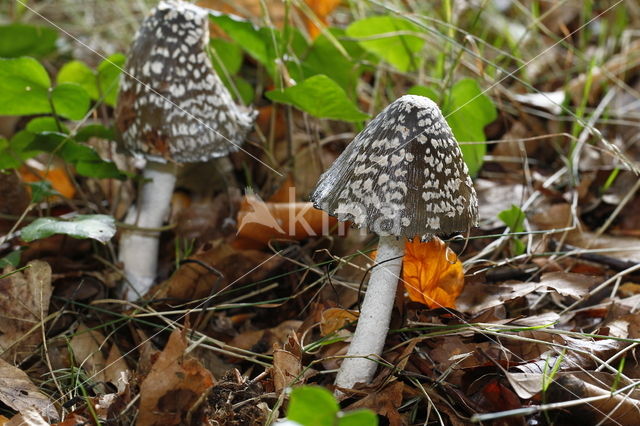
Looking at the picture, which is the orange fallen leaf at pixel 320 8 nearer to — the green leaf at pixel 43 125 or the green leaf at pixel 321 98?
the green leaf at pixel 321 98

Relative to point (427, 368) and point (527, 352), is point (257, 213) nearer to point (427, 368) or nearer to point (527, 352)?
point (427, 368)

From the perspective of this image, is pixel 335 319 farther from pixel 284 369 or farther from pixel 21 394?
pixel 21 394

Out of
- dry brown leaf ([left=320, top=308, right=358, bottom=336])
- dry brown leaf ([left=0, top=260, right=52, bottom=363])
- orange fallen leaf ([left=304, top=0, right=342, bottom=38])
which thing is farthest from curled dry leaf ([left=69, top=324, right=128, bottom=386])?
orange fallen leaf ([left=304, top=0, right=342, bottom=38])

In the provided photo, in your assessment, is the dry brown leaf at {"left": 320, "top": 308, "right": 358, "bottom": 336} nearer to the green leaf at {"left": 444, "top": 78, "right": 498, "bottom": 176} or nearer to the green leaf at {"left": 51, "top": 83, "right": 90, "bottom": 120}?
the green leaf at {"left": 444, "top": 78, "right": 498, "bottom": 176}

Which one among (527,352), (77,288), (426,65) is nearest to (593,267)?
(527,352)

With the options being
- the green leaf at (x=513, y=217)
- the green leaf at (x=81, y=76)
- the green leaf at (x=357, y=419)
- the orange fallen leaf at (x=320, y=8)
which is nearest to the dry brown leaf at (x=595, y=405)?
the green leaf at (x=357, y=419)
